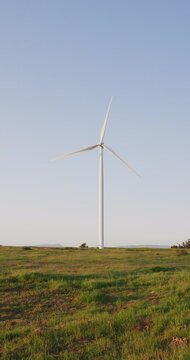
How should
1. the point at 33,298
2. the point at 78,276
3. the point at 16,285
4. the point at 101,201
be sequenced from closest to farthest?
the point at 33,298 < the point at 16,285 < the point at 78,276 < the point at 101,201

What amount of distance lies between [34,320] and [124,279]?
7047mm

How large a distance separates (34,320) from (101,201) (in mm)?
47716

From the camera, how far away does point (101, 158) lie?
64.0 meters

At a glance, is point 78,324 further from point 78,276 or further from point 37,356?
point 78,276

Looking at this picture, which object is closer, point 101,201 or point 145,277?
point 145,277

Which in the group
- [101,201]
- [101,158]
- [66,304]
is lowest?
[66,304]

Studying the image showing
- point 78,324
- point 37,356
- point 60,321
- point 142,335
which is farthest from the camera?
point 60,321

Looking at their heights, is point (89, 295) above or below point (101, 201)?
below

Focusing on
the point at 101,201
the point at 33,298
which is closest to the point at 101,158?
the point at 101,201

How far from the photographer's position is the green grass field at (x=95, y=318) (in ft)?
39.6

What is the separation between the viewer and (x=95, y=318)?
1434 cm

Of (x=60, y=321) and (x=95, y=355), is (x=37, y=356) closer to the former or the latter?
(x=95, y=355)

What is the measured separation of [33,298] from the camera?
61.1ft

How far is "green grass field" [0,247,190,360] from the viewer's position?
12070mm
